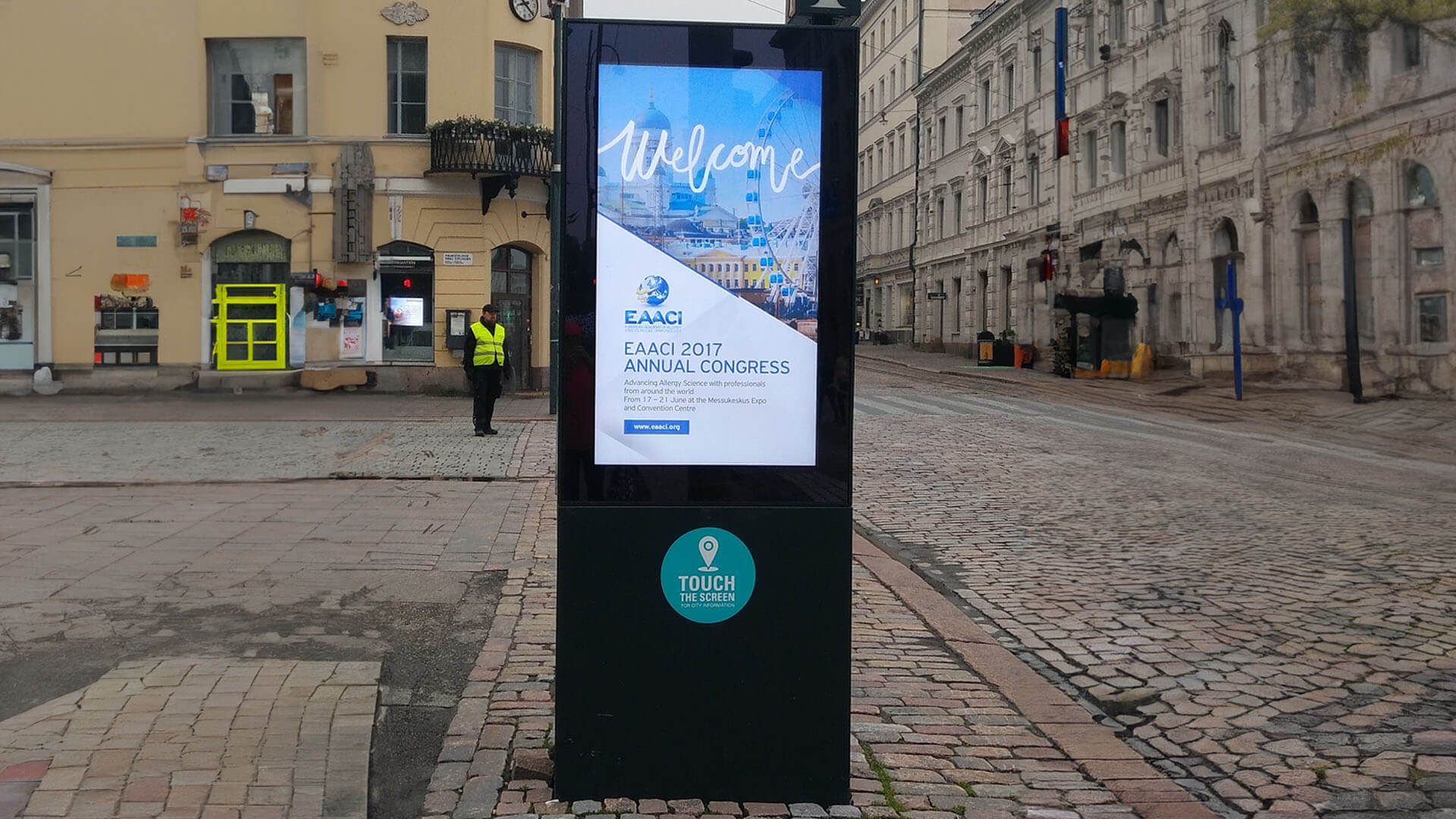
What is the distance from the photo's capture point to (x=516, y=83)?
2594 cm

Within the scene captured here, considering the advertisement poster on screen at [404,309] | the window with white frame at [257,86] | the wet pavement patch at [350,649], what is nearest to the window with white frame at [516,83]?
the window with white frame at [257,86]

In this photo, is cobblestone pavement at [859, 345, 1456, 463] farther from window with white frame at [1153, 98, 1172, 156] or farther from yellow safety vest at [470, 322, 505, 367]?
yellow safety vest at [470, 322, 505, 367]

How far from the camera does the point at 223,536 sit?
29.0 ft

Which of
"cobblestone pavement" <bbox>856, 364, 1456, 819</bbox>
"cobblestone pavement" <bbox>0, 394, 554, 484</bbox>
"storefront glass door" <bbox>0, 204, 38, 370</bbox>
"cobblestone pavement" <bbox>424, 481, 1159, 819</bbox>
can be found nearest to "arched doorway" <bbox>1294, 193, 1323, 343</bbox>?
"cobblestone pavement" <bbox>856, 364, 1456, 819</bbox>

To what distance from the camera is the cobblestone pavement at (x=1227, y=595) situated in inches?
177

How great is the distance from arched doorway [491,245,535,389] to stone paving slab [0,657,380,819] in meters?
21.0

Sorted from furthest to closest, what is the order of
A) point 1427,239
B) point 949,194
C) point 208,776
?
point 949,194
point 1427,239
point 208,776

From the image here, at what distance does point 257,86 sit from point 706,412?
24481 millimetres

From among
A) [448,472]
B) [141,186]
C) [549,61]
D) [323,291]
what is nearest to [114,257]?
[141,186]

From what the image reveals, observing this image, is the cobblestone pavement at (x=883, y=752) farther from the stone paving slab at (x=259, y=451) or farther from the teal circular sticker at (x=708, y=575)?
Result: the stone paving slab at (x=259, y=451)

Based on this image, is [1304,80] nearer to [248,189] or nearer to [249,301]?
[248,189]

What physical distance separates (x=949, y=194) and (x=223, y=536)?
4570 cm

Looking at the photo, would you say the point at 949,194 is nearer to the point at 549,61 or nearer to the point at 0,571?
the point at 549,61

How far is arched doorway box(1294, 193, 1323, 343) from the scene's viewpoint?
25656 millimetres
